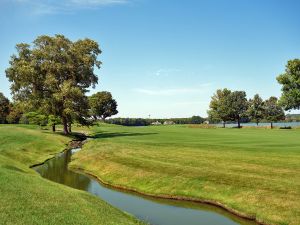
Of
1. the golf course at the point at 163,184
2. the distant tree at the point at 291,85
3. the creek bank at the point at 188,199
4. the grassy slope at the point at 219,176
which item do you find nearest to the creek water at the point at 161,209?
the creek bank at the point at 188,199

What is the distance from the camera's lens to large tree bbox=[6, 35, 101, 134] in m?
79.6

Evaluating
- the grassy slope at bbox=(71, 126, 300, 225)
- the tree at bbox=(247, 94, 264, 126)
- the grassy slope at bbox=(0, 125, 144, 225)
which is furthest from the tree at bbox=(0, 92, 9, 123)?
the grassy slope at bbox=(0, 125, 144, 225)

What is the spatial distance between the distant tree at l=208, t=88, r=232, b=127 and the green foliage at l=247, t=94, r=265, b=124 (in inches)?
431

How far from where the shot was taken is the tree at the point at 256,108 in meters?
171

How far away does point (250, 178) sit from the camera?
1145 inches

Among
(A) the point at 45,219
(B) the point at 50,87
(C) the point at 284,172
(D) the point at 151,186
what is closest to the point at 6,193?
(A) the point at 45,219

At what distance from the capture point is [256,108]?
564 ft

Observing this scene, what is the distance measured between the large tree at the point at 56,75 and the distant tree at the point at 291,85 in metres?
61.9

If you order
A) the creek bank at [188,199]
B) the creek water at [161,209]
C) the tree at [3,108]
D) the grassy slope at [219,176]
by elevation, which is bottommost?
the creek water at [161,209]

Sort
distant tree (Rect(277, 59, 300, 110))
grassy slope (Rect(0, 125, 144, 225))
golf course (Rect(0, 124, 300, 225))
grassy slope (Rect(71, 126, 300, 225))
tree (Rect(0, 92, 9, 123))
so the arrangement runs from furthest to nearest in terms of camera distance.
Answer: tree (Rect(0, 92, 9, 123)) < distant tree (Rect(277, 59, 300, 110)) < grassy slope (Rect(71, 126, 300, 225)) < golf course (Rect(0, 124, 300, 225)) < grassy slope (Rect(0, 125, 144, 225))

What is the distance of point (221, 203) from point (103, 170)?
17.9 m

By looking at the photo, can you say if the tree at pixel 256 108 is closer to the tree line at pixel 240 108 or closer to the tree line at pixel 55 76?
the tree line at pixel 240 108

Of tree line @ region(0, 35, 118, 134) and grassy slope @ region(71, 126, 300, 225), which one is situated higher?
tree line @ region(0, 35, 118, 134)

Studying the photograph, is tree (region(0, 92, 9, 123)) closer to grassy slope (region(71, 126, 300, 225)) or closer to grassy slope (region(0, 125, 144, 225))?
grassy slope (region(71, 126, 300, 225))
